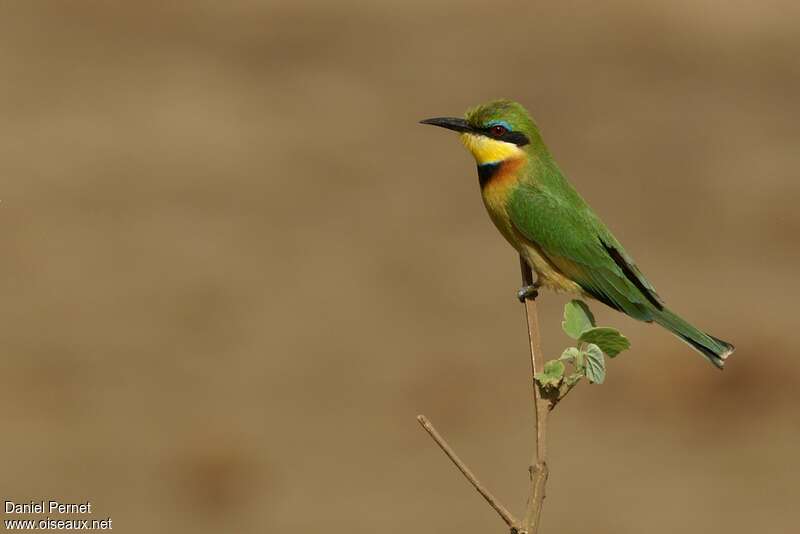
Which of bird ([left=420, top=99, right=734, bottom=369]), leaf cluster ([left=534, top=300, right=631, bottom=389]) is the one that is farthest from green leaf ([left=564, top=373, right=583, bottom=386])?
bird ([left=420, top=99, right=734, bottom=369])

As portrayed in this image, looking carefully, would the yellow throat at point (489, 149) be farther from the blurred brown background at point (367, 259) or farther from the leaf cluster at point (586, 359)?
the blurred brown background at point (367, 259)

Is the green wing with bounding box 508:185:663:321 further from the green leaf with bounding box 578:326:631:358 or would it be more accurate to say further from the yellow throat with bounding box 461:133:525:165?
the green leaf with bounding box 578:326:631:358

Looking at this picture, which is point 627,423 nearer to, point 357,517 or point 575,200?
point 357,517

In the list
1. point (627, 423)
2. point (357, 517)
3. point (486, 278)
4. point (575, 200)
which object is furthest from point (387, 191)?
point (575, 200)

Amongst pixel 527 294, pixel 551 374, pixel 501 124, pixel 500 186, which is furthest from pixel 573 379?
pixel 500 186

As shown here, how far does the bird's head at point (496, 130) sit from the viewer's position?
120 inches

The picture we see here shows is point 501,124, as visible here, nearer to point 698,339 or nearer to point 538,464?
point 698,339

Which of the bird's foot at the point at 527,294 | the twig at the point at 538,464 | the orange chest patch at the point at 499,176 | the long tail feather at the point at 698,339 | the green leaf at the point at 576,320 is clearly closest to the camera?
the twig at the point at 538,464

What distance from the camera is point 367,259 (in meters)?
7.62

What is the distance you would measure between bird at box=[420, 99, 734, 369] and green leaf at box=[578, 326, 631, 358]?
4.09ft

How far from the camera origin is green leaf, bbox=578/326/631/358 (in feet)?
5.65

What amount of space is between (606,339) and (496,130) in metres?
1.41

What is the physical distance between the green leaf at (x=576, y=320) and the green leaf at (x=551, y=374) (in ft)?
0.31

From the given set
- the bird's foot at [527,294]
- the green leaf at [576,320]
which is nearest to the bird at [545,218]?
the bird's foot at [527,294]
